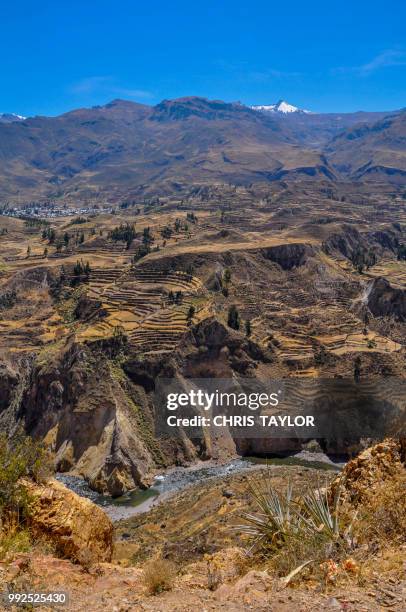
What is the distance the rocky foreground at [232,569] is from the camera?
25.6ft

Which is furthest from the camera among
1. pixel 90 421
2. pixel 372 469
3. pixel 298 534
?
pixel 90 421

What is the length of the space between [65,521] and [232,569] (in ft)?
11.6

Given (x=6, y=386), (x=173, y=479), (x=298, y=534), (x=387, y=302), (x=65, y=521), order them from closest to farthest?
(x=298, y=534) → (x=65, y=521) → (x=173, y=479) → (x=6, y=386) → (x=387, y=302)

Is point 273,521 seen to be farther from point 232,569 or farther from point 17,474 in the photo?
point 17,474

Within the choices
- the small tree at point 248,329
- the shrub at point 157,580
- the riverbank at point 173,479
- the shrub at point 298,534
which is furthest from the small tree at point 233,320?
the shrub at point 157,580

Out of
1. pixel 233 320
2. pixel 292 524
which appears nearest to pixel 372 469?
pixel 292 524

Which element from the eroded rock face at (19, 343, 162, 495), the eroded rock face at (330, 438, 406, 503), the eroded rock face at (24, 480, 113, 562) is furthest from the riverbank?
the eroded rock face at (330, 438, 406, 503)

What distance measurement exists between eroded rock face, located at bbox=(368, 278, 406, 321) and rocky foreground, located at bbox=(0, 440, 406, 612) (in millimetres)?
65809

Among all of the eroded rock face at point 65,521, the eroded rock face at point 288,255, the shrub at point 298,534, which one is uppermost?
the eroded rock face at point 288,255

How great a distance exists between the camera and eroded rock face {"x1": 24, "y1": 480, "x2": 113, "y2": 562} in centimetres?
1087

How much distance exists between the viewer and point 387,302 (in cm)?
7444

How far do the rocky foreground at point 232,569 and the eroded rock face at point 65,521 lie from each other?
2 centimetres

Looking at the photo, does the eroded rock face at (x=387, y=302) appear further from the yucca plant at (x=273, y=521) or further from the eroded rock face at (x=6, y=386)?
the yucca plant at (x=273, y=521)

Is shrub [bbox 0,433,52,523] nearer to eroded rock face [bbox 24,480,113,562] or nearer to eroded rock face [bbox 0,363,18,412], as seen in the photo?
eroded rock face [bbox 24,480,113,562]
